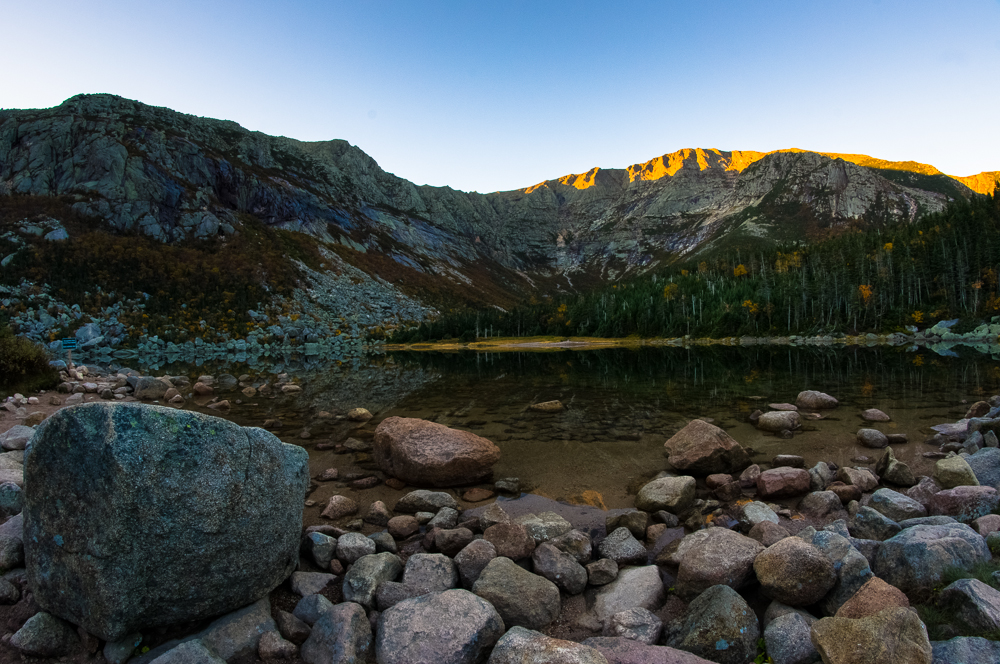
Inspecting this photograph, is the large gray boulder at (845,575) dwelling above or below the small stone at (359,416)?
above

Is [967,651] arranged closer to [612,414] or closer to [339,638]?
[339,638]

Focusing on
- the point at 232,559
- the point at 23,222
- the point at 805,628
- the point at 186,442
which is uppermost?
the point at 23,222

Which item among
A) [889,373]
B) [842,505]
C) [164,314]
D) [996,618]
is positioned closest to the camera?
[996,618]

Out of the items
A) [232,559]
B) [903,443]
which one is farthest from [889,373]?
[232,559]

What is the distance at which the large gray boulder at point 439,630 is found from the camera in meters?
5.18

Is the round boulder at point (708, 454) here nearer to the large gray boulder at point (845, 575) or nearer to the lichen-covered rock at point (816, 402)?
the large gray boulder at point (845, 575)

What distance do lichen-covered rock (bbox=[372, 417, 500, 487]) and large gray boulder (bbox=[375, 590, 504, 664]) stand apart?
6228mm

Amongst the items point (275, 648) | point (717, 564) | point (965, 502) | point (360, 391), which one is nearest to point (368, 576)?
point (275, 648)

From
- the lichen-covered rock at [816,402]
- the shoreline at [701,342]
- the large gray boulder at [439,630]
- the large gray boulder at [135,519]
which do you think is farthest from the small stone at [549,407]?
the shoreline at [701,342]

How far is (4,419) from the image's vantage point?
51.6ft

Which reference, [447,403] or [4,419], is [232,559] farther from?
[447,403]

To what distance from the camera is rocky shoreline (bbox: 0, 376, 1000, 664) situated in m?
4.88

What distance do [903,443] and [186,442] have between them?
1815 centimetres

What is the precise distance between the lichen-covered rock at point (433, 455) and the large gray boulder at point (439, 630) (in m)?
6.23
